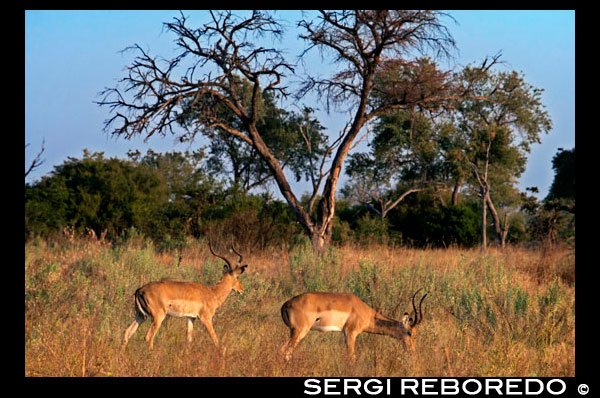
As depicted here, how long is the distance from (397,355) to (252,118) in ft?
47.6

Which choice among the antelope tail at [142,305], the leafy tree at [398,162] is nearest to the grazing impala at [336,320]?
the antelope tail at [142,305]

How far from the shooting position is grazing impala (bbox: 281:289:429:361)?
693 centimetres

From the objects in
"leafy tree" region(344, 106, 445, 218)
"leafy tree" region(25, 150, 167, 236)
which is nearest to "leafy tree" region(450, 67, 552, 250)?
"leafy tree" region(344, 106, 445, 218)

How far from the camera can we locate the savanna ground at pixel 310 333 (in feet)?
20.8

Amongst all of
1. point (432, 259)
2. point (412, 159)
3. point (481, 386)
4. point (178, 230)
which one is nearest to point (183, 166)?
point (412, 159)

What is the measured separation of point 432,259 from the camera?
50.8ft

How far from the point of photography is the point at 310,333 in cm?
846

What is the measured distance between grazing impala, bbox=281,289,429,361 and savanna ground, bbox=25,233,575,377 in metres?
0.18

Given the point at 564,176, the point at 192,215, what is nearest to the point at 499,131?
the point at 564,176

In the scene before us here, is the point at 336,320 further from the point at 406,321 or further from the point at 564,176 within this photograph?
the point at 564,176

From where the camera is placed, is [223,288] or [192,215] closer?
[223,288]

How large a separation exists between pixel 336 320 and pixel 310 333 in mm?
1431

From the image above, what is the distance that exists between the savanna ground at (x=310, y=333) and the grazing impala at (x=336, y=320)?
0.18 metres
